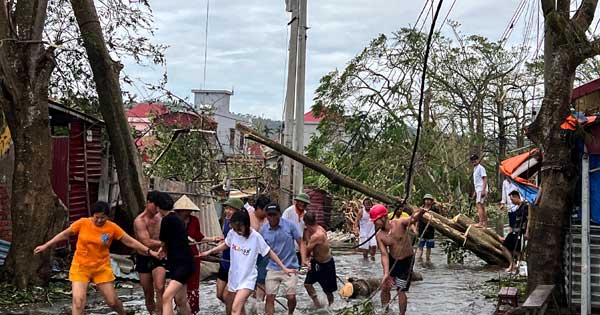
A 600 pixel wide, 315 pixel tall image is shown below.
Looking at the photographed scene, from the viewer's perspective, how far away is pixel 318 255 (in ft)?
37.2

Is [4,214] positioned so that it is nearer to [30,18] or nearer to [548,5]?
[30,18]

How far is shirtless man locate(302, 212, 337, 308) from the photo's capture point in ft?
36.7

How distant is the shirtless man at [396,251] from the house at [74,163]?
6.86 m

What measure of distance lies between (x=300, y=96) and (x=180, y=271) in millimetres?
9162

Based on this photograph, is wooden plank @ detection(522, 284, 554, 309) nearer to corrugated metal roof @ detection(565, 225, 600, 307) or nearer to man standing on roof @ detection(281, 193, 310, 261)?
corrugated metal roof @ detection(565, 225, 600, 307)

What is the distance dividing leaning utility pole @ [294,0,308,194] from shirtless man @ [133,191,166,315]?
773 cm

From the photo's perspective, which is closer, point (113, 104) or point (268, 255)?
point (268, 255)

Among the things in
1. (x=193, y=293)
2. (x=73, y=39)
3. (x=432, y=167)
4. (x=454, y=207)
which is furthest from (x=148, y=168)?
(x=432, y=167)

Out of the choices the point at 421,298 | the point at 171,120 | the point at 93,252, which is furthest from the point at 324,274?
the point at 171,120

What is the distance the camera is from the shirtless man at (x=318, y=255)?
1117 cm

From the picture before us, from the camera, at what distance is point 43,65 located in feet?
39.8

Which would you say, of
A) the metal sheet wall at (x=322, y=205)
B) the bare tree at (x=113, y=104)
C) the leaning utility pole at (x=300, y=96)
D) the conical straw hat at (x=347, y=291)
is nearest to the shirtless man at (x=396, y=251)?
the conical straw hat at (x=347, y=291)

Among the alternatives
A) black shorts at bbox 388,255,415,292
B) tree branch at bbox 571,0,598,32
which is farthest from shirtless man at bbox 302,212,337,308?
tree branch at bbox 571,0,598,32

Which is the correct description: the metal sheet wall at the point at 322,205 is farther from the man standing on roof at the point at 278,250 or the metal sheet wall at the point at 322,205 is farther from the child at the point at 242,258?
the child at the point at 242,258
